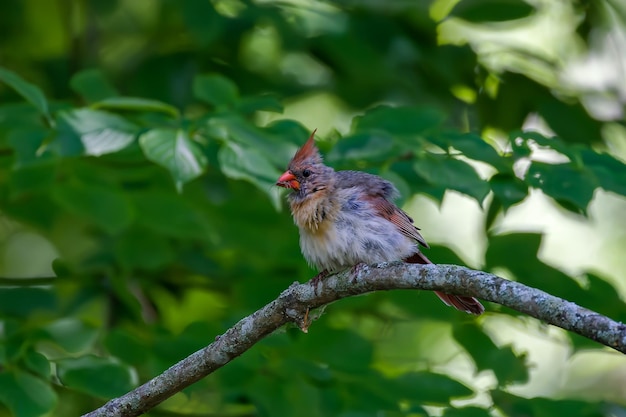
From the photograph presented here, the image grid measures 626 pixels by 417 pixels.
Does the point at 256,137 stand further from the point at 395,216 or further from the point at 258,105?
the point at 395,216

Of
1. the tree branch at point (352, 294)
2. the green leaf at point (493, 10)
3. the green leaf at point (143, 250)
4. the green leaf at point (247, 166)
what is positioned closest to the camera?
the tree branch at point (352, 294)

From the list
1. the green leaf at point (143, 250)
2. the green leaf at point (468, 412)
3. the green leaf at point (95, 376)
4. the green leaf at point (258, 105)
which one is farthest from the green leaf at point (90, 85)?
the green leaf at point (468, 412)

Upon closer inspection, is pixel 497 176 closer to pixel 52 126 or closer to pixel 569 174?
pixel 569 174

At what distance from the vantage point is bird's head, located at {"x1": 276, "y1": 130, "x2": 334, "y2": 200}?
14.0ft

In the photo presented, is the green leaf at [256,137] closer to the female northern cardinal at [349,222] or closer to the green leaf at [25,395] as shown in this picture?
the female northern cardinal at [349,222]

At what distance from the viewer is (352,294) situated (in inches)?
125

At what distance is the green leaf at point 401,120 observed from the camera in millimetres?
4742

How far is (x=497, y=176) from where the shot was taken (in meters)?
4.53

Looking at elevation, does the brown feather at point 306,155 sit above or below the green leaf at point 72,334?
above

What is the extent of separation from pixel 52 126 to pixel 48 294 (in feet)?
4.80

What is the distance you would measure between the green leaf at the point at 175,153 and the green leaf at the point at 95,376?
3.18 feet

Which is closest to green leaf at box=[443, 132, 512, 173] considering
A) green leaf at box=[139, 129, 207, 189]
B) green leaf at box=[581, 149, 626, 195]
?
green leaf at box=[581, 149, 626, 195]

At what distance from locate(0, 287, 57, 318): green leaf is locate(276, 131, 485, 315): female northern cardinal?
1.88 metres

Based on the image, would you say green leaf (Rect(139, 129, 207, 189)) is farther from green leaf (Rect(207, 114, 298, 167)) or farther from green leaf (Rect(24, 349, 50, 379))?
green leaf (Rect(24, 349, 50, 379))
